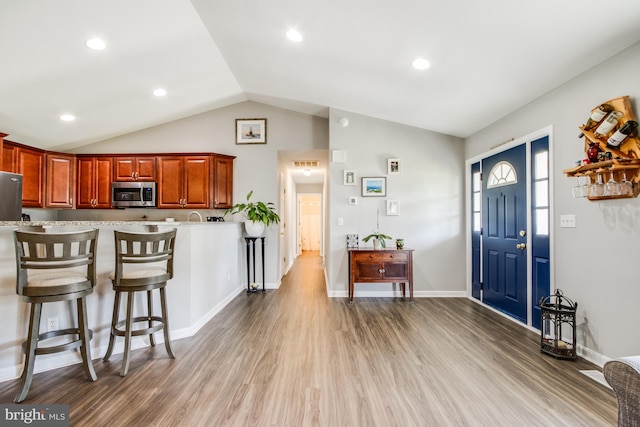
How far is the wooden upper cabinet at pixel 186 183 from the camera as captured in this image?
480 centimetres

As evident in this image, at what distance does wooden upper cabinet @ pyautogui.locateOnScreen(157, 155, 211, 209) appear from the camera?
4.80 m

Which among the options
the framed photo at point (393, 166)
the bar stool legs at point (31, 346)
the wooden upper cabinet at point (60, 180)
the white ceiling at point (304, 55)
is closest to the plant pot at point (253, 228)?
the white ceiling at point (304, 55)

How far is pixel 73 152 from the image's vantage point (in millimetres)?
5129

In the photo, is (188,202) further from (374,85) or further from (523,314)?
(523,314)

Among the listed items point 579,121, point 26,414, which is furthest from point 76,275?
point 579,121

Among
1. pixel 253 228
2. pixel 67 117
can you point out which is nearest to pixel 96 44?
pixel 67 117

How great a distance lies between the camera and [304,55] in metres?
3.22

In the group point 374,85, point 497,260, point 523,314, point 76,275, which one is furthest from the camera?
point 497,260

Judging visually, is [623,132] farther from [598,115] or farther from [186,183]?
[186,183]

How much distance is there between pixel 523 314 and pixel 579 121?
1.99 m

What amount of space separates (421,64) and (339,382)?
2.84 metres

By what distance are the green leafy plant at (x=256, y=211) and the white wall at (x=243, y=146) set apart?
0.50 feet

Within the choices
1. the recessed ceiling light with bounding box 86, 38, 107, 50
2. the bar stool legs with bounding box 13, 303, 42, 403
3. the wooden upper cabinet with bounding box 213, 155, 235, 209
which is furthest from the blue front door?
the recessed ceiling light with bounding box 86, 38, 107, 50

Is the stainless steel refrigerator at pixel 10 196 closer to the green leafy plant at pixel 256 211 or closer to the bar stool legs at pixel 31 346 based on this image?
the green leafy plant at pixel 256 211
